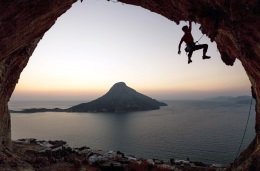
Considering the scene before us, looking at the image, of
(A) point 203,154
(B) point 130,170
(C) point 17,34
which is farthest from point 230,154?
(C) point 17,34

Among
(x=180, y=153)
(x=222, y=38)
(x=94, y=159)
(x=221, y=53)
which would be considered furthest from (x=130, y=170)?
(x=180, y=153)

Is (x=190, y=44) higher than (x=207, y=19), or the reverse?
(x=207, y=19)

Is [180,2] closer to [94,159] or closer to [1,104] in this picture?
[1,104]

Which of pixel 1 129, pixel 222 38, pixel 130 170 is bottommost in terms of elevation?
pixel 130 170

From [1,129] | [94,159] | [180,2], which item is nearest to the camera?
[180,2]

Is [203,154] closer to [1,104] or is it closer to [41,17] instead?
[1,104]

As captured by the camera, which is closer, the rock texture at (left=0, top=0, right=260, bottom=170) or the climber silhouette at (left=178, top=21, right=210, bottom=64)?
the rock texture at (left=0, top=0, right=260, bottom=170)

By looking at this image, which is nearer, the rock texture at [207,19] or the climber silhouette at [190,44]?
the rock texture at [207,19]

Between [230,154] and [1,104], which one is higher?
[1,104]

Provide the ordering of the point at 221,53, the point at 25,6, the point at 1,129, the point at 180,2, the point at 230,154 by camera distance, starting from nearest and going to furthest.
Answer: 1. the point at 25,6
2. the point at 180,2
3. the point at 221,53
4. the point at 1,129
5. the point at 230,154

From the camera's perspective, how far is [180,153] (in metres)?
94.2

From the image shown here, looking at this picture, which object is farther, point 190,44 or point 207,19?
point 207,19

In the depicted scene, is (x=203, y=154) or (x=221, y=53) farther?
(x=203, y=154)

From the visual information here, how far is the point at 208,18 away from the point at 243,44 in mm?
3187
